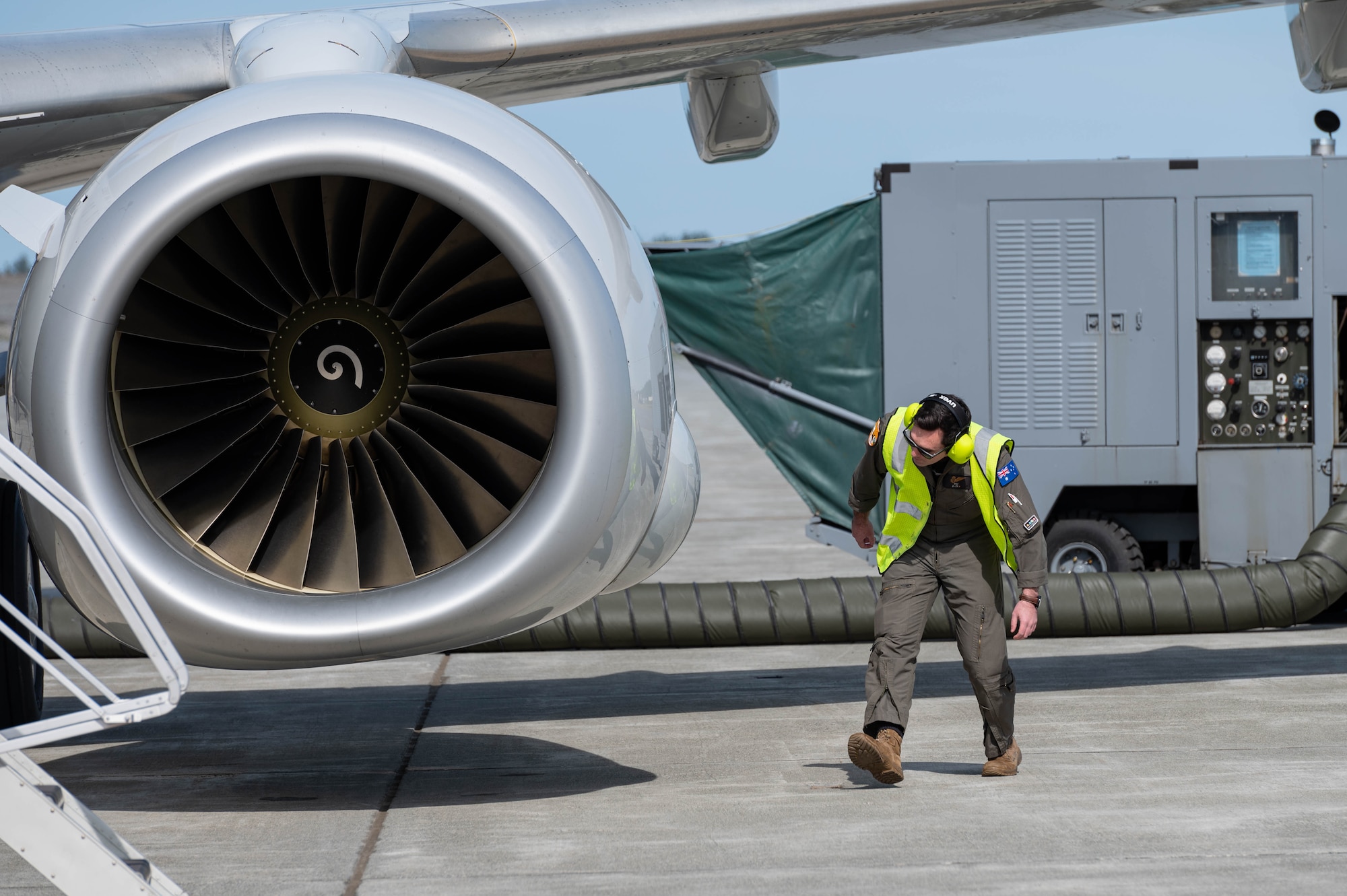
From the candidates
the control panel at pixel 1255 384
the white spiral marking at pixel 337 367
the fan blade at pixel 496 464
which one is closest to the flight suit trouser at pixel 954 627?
the fan blade at pixel 496 464

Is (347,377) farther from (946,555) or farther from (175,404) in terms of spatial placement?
(946,555)

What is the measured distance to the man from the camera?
546 cm

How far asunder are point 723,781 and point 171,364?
253 centimetres

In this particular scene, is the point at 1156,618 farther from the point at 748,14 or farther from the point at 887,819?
the point at 748,14

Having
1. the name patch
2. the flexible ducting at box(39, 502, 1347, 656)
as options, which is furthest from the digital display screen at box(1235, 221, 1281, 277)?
the name patch

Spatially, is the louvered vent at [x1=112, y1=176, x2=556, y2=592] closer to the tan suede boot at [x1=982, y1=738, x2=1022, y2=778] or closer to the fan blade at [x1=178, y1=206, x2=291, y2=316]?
the fan blade at [x1=178, y1=206, x2=291, y2=316]

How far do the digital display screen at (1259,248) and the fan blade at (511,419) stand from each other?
23.6ft

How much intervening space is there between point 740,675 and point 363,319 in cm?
401

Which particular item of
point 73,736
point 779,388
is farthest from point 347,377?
point 779,388

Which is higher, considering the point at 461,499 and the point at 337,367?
the point at 337,367

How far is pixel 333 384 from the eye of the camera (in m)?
4.72

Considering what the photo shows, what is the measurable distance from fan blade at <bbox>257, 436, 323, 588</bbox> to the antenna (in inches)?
329

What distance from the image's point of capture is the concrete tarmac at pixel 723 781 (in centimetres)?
440

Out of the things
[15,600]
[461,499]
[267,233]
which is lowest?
[15,600]
